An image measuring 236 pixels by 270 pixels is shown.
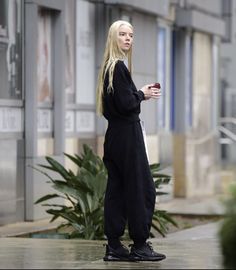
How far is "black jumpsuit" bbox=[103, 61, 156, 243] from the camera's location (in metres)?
9.16

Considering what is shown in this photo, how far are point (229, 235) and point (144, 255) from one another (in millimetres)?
1833

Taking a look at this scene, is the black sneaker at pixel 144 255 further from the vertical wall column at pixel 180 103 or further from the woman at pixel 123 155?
the vertical wall column at pixel 180 103

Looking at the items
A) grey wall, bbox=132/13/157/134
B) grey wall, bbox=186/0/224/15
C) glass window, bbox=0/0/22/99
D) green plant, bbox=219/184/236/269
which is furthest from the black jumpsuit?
grey wall, bbox=186/0/224/15

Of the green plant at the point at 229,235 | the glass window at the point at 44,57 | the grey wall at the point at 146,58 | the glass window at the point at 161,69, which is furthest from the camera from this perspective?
the glass window at the point at 161,69

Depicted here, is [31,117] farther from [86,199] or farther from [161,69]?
[161,69]

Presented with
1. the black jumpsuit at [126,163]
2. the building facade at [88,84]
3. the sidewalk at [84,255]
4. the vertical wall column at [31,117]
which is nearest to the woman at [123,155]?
Answer: the black jumpsuit at [126,163]

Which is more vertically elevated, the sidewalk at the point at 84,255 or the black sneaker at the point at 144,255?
the black sneaker at the point at 144,255

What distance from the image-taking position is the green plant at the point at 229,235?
754cm

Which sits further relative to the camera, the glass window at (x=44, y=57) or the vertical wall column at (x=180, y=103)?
the vertical wall column at (x=180, y=103)

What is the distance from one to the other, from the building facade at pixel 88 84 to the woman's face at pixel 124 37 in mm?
5738

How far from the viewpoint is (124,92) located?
9102mm

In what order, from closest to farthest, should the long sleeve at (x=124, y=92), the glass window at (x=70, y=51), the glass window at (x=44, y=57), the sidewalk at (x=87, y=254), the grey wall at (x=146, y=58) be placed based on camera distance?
the sidewalk at (x=87, y=254) → the long sleeve at (x=124, y=92) → the glass window at (x=44, y=57) → the glass window at (x=70, y=51) → the grey wall at (x=146, y=58)

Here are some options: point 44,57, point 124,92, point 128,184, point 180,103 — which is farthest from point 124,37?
point 180,103

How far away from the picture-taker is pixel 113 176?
9.34 meters
